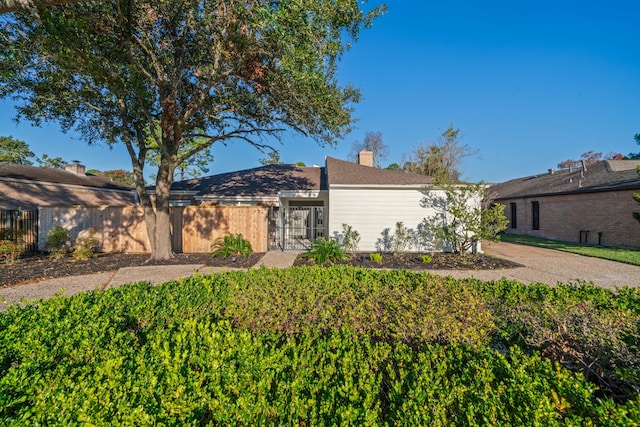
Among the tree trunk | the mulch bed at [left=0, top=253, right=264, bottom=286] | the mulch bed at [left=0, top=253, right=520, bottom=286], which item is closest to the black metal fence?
the mulch bed at [left=0, top=253, right=264, bottom=286]

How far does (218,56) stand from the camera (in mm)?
6625

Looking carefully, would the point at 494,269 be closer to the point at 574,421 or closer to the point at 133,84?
the point at 574,421

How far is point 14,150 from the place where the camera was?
29.9 metres

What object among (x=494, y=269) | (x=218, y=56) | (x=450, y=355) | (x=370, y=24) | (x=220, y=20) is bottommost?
(x=494, y=269)

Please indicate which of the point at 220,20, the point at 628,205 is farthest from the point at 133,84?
the point at 628,205

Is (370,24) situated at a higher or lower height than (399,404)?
higher


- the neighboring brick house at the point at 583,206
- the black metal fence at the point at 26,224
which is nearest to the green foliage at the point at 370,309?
the neighboring brick house at the point at 583,206

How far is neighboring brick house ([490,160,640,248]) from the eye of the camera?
41.0ft

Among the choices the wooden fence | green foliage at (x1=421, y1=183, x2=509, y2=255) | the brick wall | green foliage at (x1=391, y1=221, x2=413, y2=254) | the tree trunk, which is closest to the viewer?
green foliage at (x1=421, y1=183, x2=509, y2=255)

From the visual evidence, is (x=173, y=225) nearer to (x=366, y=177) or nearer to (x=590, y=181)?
(x=366, y=177)

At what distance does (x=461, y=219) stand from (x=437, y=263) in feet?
7.26

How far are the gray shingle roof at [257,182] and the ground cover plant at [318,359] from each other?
10149 millimetres

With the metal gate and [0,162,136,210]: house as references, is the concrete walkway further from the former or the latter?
[0,162,136,210]: house

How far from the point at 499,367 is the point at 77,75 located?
10988 mm
